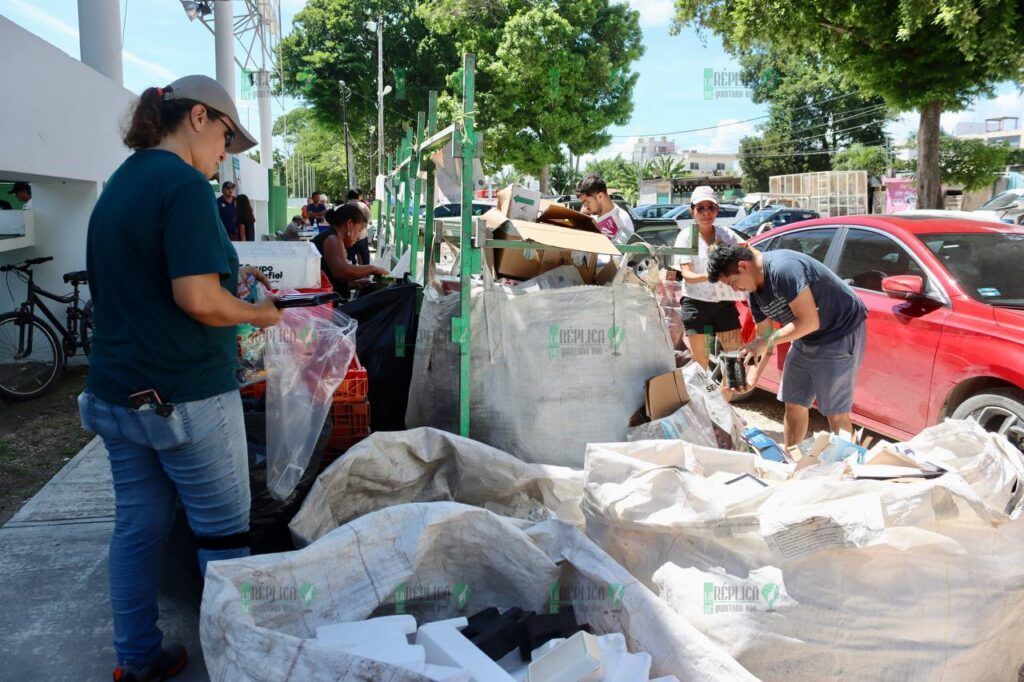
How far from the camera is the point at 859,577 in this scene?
2.24m

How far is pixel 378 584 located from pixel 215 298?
93cm

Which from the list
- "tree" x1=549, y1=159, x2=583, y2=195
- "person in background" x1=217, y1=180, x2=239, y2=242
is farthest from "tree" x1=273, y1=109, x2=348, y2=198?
"person in background" x1=217, y1=180, x2=239, y2=242

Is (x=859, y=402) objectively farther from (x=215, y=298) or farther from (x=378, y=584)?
(x=215, y=298)

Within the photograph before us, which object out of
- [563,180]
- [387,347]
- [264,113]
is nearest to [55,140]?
[387,347]

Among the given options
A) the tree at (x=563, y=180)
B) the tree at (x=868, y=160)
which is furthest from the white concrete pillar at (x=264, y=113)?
the tree at (x=868, y=160)

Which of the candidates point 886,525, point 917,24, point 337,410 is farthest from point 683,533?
point 917,24

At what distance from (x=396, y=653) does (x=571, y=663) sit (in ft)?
1.41

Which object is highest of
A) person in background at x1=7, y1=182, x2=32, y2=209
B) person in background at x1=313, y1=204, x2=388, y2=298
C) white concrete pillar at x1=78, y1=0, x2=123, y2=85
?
white concrete pillar at x1=78, y1=0, x2=123, y2=85

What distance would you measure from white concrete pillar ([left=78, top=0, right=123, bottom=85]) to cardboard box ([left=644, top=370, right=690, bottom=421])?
7.76 metres

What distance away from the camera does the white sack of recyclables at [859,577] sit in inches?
87.4

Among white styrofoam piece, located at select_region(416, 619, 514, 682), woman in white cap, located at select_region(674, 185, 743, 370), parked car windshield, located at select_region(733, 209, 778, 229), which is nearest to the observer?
white styrofoam piece, located at select_region(416, 619, 514, 682)

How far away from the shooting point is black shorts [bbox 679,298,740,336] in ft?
17.5

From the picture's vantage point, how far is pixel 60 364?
6082 mm

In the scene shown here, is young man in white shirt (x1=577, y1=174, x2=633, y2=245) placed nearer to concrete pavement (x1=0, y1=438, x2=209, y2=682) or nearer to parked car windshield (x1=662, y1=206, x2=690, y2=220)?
concrete pavement (x1=0, y1=438, x2=209, y2=682)
